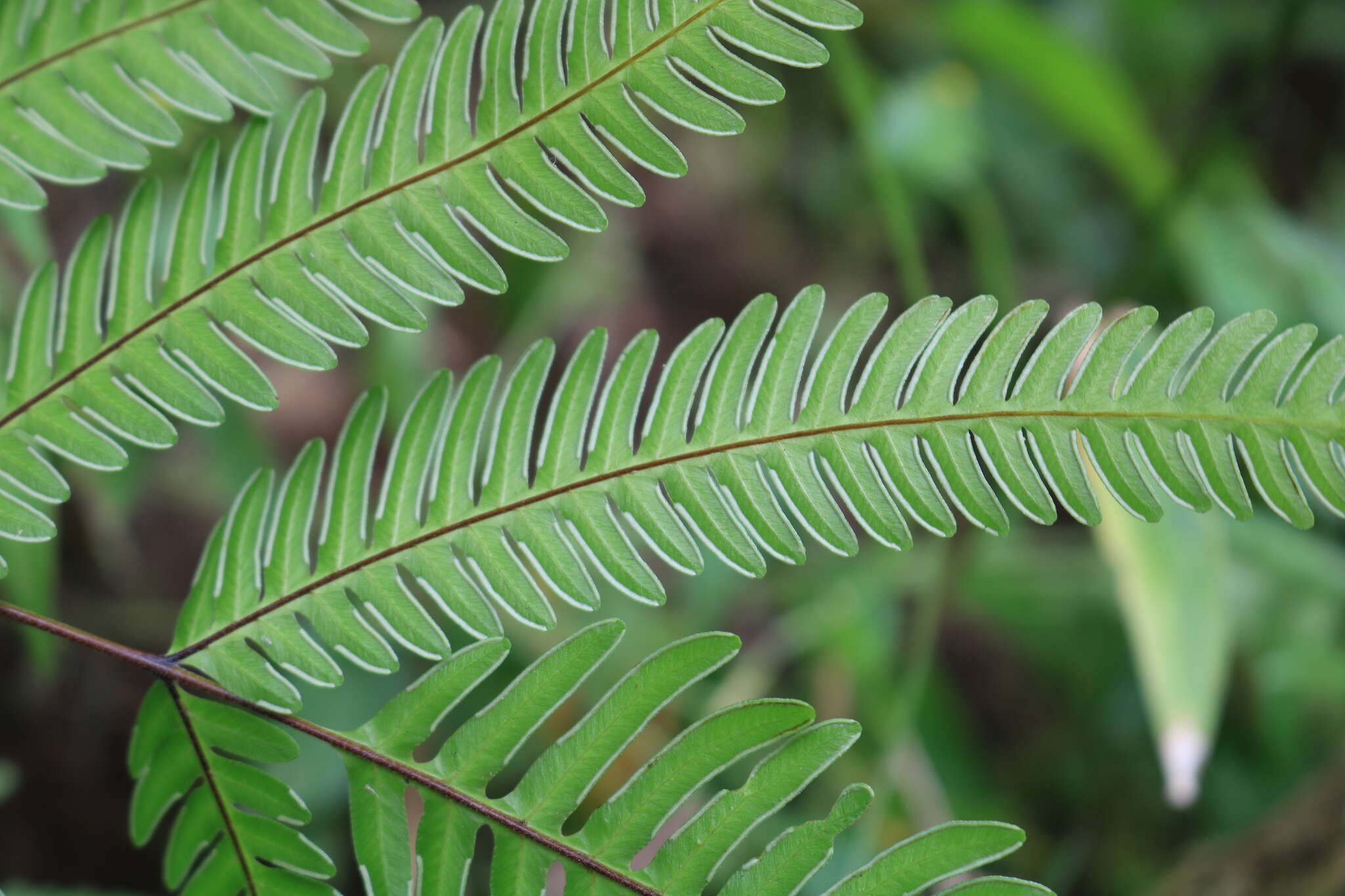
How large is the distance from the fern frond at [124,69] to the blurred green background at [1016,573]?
0.43 metres

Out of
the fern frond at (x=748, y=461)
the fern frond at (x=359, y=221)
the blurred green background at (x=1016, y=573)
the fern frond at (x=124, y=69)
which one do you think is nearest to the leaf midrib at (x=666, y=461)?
the fern frond at (x=748, y=461)

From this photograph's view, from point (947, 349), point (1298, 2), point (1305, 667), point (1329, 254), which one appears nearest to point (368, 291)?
point (947, 349)

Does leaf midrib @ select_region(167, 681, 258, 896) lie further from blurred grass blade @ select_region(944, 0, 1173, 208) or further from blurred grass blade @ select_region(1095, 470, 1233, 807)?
blurred grass blade @ select_region(944, 0, 1173, 208)

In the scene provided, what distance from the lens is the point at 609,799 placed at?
504 mm

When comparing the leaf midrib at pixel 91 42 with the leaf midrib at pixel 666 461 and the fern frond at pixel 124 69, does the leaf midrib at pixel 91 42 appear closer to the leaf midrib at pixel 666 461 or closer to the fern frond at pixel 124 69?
the fern frond at pixel 124 69

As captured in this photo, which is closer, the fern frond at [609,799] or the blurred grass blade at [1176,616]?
the fern frond at [609,799]

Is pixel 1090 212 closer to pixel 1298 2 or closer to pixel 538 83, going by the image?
pixel 1298 2

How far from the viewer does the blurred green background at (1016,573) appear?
138cm

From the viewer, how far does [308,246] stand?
59 centimetres

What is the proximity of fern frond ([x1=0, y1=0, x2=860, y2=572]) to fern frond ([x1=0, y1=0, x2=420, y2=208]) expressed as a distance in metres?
0.03

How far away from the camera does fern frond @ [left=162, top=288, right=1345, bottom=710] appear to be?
514mm

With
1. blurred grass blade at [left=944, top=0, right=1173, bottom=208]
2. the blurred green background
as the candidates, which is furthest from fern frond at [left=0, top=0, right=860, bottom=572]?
blurred grass blade at [left=944, top=0, right=1173, bottom=208]

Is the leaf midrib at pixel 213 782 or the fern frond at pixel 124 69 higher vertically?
the fern frond at pixel 124 69

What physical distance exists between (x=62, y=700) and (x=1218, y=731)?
6.27 feet
